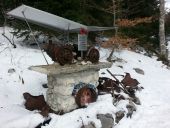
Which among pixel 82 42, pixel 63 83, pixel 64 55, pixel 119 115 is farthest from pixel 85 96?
pixel 82 42

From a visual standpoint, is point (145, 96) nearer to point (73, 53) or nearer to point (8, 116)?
point (73, 53)

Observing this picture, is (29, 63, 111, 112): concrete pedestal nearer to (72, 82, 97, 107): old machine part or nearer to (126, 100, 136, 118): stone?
(72, 82, 97, 107): old machine part

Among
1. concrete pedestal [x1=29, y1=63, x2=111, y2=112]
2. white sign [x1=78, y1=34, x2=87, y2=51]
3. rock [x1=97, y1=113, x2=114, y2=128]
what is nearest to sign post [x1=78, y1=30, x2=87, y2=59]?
white sign [x1=78, y1=34, x2=87, y2=51]

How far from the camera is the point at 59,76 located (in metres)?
7.45

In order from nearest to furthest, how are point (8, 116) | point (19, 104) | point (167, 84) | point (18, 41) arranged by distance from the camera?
point (8, 116) → point (19, 104) → point (167, 84) → point (18, 41)

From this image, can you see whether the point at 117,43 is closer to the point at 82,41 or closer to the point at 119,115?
the point at 82,41

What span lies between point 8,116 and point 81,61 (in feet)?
6.84

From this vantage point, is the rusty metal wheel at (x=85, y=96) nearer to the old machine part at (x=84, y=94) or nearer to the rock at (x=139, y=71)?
the old machine part at (x=84, y=94)

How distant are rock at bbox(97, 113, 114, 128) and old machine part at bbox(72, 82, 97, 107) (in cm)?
51

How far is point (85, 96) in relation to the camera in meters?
7.87

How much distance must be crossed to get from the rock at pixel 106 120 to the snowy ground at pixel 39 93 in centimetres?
10

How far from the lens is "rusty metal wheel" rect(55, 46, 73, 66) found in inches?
295

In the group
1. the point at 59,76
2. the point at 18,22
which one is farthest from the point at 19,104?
the point at 18,22

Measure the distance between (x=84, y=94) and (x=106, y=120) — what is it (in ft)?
2.54
